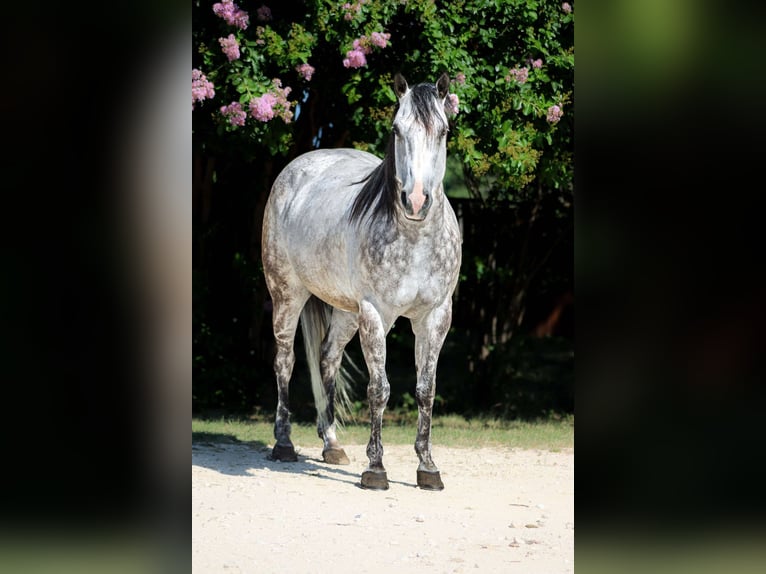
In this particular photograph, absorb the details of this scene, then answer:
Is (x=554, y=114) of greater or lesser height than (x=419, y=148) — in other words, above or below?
above

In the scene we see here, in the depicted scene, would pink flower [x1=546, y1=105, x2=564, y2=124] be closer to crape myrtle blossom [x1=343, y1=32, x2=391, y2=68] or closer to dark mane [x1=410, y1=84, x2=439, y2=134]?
crape myrtle blossom [x1=343, y1=32, x2=391, y2=68]

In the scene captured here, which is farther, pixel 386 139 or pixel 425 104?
pixel 386 139

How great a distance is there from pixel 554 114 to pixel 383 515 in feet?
10.9

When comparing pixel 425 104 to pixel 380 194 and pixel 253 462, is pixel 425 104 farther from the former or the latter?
pixel 253 462

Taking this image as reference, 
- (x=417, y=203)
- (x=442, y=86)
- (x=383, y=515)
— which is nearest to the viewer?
(x=417, y=203)

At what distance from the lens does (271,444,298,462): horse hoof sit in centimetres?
619

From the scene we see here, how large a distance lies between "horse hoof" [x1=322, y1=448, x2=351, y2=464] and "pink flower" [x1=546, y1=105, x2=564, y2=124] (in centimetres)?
281

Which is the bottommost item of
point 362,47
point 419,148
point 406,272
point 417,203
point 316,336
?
point 316,336

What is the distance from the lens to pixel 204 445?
262 inches

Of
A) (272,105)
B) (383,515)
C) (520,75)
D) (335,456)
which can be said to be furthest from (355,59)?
(383,515)

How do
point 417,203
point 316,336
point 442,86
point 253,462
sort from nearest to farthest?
1. point 417,203
2. point 442,86
3. point 253,462
4. point 316,336

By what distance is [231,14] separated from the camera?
667cm

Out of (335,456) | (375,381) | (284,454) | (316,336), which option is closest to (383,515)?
(375,381)
